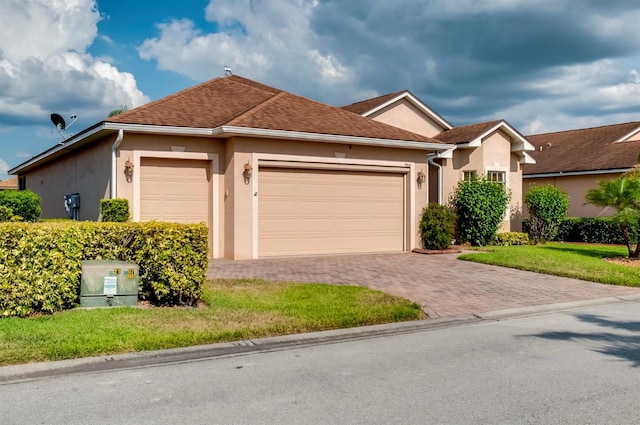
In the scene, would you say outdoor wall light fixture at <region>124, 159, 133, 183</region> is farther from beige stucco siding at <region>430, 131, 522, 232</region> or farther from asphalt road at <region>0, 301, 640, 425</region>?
beige stucco siding at <region>430, 131, 522, 232</region>

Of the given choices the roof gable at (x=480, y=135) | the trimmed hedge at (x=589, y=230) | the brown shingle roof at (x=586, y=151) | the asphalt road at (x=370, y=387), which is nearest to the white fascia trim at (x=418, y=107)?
the roof gable at (x=480, y=135)

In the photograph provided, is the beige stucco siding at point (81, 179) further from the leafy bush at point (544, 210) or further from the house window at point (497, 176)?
the leafy bush at point (544, 210)

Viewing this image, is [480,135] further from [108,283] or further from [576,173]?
[108,283]

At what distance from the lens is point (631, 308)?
9.26 metres

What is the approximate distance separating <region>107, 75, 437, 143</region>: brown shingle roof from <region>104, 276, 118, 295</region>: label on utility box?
6.24 meters

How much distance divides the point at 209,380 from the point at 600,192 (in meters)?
13.8

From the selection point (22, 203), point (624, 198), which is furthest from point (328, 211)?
point (624, 198)

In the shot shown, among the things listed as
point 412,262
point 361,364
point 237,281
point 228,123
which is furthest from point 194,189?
point 361,364

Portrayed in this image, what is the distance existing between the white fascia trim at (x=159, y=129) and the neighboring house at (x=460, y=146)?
8.24 metres

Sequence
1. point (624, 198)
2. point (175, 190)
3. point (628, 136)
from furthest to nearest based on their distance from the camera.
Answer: point (628, 136)
point (624, 198)
point (175, 190)

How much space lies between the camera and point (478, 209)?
59.9 feet

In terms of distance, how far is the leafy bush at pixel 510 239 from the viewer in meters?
19.4

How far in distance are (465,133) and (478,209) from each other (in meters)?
3.51

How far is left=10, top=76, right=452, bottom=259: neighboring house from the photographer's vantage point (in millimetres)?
13914
